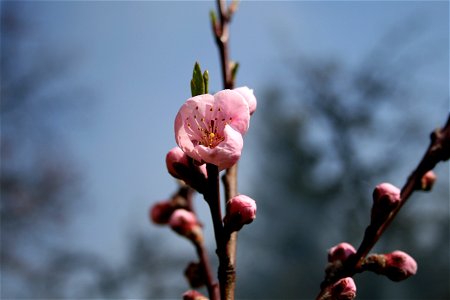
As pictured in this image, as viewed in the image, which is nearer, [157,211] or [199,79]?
[199,79]

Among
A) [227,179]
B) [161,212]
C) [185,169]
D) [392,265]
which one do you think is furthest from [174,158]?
[161,212]

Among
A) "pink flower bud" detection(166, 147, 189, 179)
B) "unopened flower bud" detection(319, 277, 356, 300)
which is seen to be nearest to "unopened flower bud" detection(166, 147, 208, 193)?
"pink flower bud" detection(166, 147, 189, 179)

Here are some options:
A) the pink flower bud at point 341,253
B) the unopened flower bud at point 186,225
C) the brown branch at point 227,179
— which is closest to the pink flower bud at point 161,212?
the unopened flower bud at point 186,225

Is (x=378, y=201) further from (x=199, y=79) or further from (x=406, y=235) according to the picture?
(x=406, y=235)

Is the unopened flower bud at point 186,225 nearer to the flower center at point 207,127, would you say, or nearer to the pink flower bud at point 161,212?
the pink flower bud at point 161,212

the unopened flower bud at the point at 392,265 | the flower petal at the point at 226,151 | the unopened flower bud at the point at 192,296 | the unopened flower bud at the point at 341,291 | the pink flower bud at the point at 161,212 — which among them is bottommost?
the unopened flower bud at the point at 192,296

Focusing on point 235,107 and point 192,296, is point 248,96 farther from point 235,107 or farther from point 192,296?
point 192,296

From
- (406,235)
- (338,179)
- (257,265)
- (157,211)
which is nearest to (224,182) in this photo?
(157,211)
